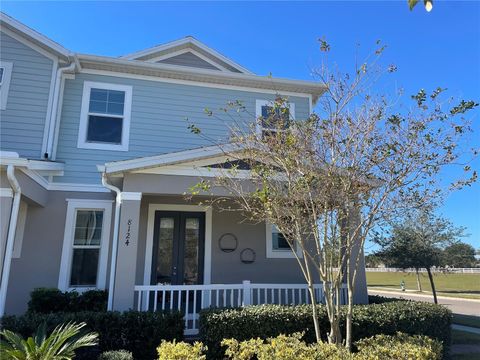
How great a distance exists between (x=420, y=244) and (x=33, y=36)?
1352cm

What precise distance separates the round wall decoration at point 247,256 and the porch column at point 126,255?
315cm

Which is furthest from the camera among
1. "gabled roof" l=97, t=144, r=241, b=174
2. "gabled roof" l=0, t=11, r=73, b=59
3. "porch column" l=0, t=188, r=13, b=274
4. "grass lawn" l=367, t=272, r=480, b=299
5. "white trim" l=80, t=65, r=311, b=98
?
"grass lawn" l=367, t=272, r=480, b=299

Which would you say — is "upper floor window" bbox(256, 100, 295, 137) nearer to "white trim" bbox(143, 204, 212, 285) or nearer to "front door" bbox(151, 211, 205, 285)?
"white trim" bbox(143, 204, 212, 285)

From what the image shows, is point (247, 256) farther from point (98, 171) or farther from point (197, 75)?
point (197, 75)

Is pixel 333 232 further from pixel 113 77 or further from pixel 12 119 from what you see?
pixel 12 119

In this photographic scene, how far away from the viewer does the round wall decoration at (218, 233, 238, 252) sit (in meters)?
8.93

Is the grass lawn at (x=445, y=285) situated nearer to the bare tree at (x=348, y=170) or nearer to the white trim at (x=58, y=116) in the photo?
the bare tree at (x=348, y=170)

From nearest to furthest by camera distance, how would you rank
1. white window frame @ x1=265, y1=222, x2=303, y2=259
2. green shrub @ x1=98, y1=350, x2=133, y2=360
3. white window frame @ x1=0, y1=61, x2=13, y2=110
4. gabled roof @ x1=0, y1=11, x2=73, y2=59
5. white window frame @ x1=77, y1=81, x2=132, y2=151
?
green shrub @ x1=98, y1=350, x2=133, y2=360 → white window frame @ x1=0, y1=61, x2=13, y2=110 → gabled roof @ x1=0, y1=11, x2=73, y2=59 → white window frame @ x1=77, y1=81, x2=132, y2=151 → white window frame @ x1=265, y1=222, x2=303, y2=259

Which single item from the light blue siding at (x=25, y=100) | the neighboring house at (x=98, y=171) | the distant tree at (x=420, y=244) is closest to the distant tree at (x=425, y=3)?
the neighboring house at (x=98, y=171)

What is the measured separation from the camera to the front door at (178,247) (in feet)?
28.2

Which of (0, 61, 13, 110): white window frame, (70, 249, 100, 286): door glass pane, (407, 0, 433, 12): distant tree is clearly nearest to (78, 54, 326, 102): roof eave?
(0, 61, 13, 110): white window frame

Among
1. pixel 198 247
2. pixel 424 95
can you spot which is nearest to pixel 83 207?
pixel 198 247

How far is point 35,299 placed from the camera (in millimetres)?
7141

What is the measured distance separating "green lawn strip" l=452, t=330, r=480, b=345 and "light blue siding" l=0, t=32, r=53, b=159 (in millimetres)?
10364
